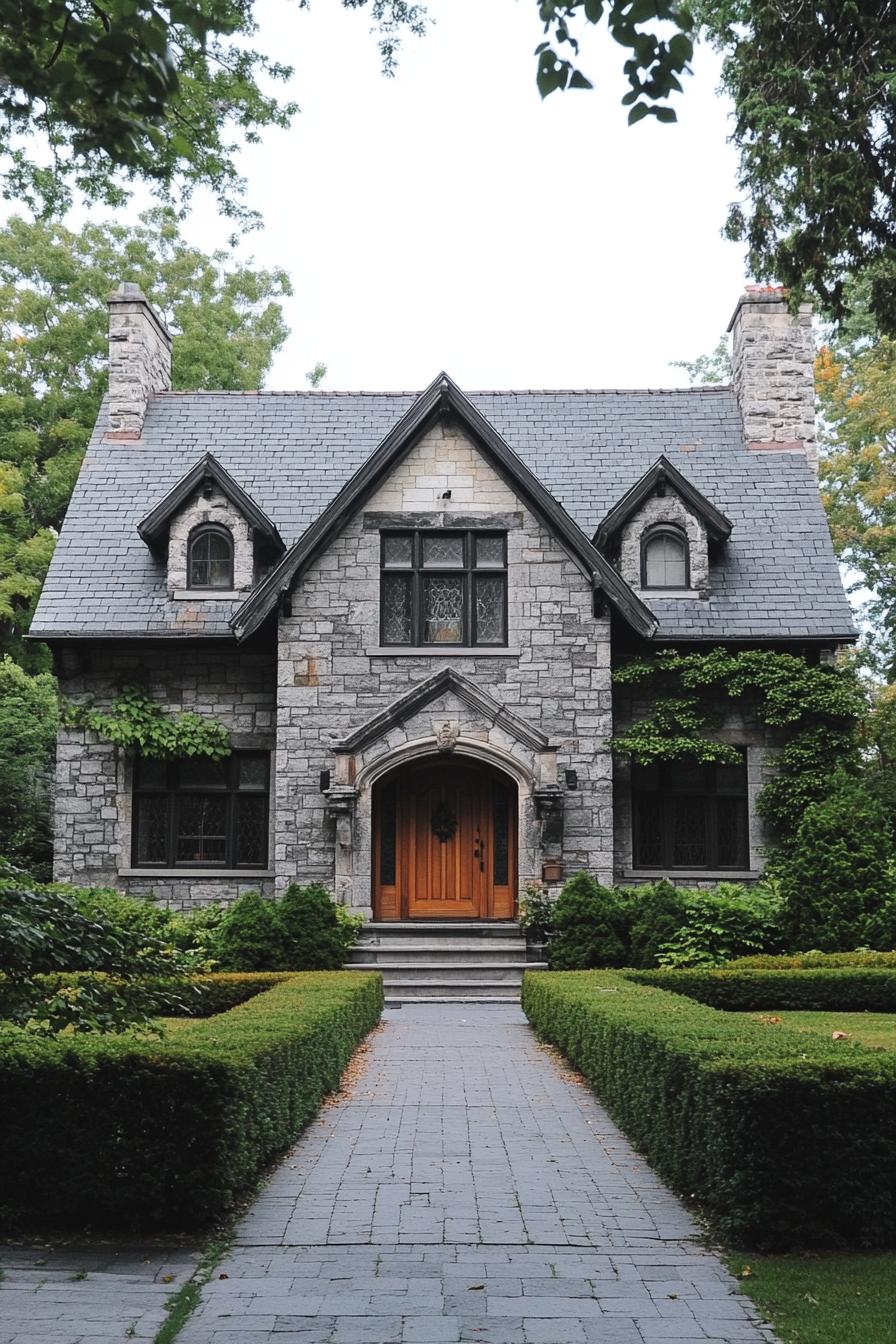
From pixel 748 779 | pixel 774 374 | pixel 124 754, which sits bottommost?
pixel 748 779

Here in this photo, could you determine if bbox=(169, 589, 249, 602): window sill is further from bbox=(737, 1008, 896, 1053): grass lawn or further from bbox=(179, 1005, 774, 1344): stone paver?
bbox=(179, 1005, 774, 1344): stone paver

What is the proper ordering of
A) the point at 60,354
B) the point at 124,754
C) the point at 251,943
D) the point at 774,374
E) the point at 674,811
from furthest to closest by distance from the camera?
the point at 60,354 → the point at 774,374 → the point at 674,811 → the point at 124,754 → the point at 251,943

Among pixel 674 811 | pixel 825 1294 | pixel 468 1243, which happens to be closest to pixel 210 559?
pixel 674 811

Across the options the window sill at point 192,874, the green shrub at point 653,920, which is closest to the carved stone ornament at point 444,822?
the window sill at point 192,874

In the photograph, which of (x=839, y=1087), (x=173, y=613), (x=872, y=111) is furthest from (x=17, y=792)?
(x=839, y=1087)

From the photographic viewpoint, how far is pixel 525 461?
901 inches

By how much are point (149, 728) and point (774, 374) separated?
11.6m

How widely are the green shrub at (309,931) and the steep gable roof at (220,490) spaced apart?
18.4 feet

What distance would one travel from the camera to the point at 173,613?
2052 cm

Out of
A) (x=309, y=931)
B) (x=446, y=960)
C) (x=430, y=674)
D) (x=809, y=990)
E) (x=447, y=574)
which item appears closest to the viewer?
(x=809, y=990)

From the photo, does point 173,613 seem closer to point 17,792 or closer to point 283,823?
point 283,823

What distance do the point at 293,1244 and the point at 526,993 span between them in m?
8.95

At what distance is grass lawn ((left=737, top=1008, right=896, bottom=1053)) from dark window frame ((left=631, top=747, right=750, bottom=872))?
5547mm

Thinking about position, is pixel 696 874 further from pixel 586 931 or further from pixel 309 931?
pixel 309 931
